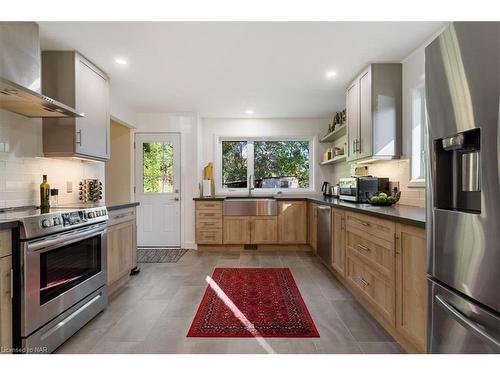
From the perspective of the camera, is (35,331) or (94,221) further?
(94,221)

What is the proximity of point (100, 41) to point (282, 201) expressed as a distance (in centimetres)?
326

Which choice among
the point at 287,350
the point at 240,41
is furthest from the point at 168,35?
the point at 287,350

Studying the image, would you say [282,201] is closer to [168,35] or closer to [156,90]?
[156,90]

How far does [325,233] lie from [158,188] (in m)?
3.01

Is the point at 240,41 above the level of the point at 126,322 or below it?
above

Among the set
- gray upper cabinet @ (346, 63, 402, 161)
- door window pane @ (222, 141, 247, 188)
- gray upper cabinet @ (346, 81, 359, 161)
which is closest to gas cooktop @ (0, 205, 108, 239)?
gray upper cabinet @ (346, 63, 402, 161)

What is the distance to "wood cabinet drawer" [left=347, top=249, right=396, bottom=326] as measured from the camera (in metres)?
1.87

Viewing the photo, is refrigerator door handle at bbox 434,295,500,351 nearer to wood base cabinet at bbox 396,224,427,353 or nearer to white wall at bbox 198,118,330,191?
wood base cabinet at bbox 396,224,427,353

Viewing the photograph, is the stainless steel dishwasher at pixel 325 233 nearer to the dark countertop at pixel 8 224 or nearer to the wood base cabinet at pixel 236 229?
the wood base cabinet at pixel 236 229

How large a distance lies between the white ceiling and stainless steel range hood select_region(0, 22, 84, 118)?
24 cm

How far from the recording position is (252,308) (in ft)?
7.88

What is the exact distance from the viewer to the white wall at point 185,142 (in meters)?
4.75
